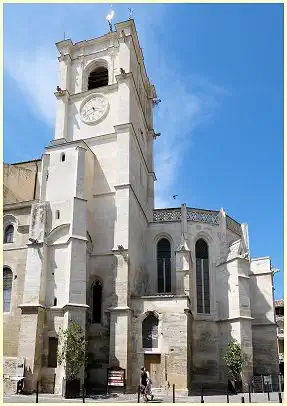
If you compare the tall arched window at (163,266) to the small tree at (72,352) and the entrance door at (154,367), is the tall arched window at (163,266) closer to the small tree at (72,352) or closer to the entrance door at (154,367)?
the entrance door at (154,367)

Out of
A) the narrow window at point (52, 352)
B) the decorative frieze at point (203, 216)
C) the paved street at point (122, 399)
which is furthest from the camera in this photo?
the decorative frieze at point (203, 216)

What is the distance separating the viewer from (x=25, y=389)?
64.4 feet

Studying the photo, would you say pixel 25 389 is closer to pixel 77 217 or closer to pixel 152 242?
pixel 77 217

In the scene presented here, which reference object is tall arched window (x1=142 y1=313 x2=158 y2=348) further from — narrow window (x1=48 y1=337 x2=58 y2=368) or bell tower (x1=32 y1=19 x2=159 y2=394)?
narrow window (x1=48 y1=337 x2=58 y2=368)

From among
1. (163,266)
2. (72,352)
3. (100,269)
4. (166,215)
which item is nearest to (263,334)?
(163,266)

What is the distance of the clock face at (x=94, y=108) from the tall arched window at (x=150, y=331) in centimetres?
1422

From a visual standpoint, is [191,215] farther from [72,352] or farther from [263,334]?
[72,352]

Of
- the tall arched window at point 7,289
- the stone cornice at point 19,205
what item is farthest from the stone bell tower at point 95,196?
the tall arched window at point 7,289

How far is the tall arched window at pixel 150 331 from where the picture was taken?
22734mm

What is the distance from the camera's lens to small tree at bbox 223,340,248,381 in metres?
23.6

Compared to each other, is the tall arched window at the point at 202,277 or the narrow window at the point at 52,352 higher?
the tall arched window at the point at 202,277

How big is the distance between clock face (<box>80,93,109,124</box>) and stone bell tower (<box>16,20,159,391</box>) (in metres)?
0.08

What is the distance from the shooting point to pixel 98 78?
32.4 metres

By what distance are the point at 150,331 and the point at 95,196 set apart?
9116 mm
